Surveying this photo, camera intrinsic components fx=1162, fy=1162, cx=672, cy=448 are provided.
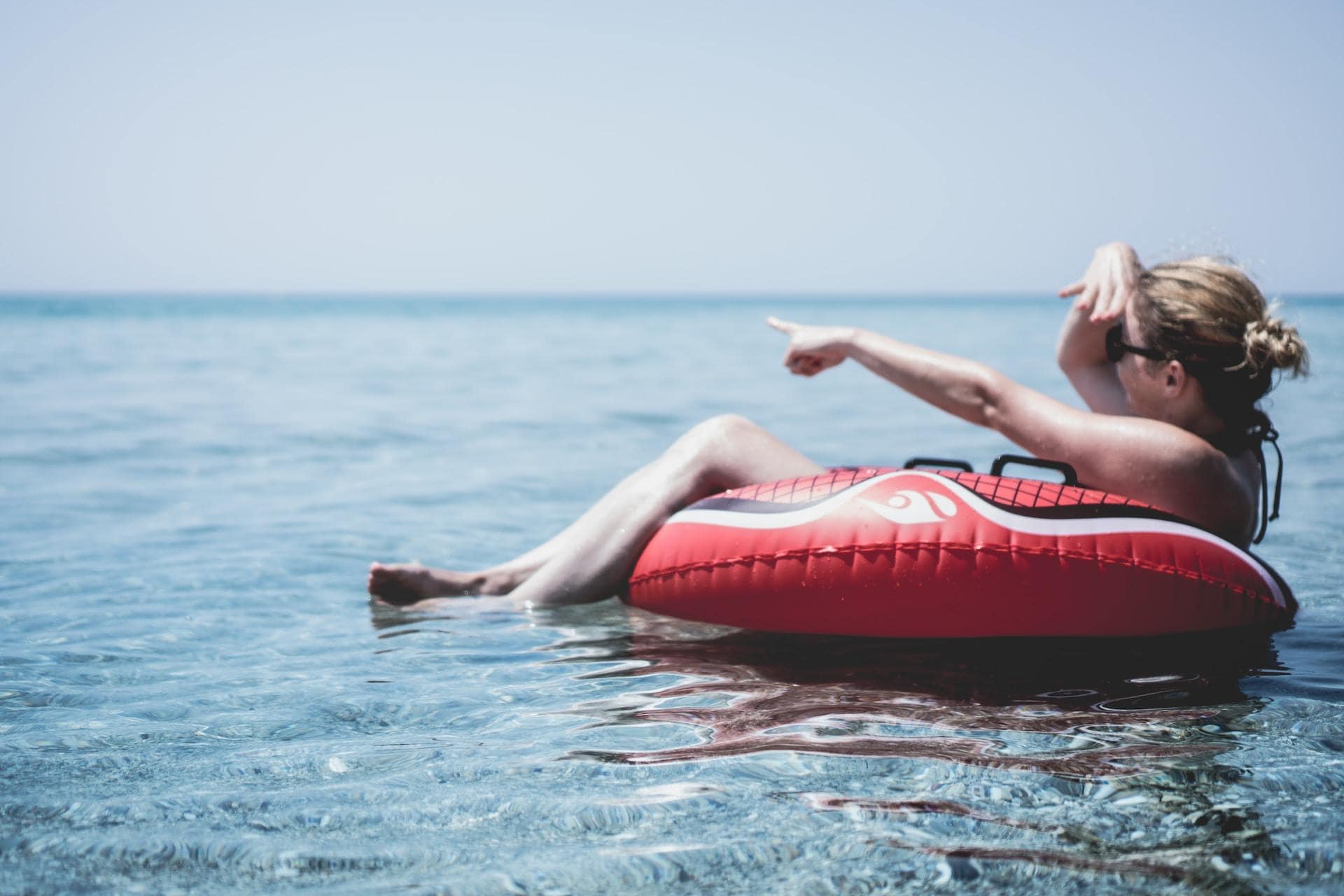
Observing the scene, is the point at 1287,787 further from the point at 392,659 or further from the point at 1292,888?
the point at 392,659

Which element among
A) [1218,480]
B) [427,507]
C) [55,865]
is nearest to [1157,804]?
[1218,480]

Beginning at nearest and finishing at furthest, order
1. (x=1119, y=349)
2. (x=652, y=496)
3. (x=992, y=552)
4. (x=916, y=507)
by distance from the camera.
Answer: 1. (x=992, y=552)
2. (x=916, y=507)
3. (x=1119, y=349)
4. (x=652, y=496)

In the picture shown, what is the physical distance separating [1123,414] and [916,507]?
1.11 m

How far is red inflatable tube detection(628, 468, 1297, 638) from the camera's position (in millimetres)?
3166

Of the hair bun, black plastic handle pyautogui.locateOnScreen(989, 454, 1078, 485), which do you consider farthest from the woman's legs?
the hair bun

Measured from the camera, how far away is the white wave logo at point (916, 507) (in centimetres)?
323

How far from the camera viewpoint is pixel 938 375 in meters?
3.55

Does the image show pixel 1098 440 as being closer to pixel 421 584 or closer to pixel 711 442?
pixel 711 442

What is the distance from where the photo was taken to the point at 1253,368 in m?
3.32

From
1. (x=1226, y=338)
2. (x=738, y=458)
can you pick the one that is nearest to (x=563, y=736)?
(x=738, y=458)

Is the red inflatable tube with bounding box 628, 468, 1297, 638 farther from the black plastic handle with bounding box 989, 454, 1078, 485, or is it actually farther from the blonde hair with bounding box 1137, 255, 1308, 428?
the blonde hair with bounding box 1137, 255, 1308, 428

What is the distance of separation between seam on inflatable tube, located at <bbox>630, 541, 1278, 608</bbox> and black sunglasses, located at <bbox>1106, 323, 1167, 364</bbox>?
2.07 ft

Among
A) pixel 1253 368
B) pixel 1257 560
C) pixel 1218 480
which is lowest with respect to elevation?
pixel 1257 560

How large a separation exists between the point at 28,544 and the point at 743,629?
3.45 m
